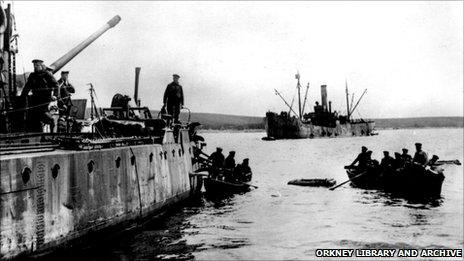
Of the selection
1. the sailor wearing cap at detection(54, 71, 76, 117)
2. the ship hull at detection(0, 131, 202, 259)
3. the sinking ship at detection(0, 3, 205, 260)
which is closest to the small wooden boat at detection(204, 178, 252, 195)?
the sinking ship at detection(0, 3, 205, 260)

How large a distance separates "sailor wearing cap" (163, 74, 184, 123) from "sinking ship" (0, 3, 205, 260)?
1.93 metres

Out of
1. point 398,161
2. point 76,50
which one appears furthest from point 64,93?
point 398,161

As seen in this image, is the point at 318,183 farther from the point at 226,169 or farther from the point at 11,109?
the point at 11,109

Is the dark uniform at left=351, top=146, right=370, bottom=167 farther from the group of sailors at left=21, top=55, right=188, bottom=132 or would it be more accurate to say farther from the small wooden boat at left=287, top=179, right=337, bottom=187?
the group of sailors at left=21, top=55, right=188, bottom=132

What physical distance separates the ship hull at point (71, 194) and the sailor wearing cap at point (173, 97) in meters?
4.99

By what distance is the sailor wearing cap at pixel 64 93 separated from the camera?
15.2 meters

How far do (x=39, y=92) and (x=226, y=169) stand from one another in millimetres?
10858

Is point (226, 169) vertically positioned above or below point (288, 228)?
above

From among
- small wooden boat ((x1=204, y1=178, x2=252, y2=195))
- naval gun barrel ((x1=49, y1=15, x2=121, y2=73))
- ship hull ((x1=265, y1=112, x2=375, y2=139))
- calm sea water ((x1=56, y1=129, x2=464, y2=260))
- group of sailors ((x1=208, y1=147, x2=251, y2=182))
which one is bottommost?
calm sea water ((x1=56, y1=129, x2=464, y2=260))

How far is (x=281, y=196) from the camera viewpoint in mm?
24359

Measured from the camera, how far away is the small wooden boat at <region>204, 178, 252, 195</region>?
2219 cm

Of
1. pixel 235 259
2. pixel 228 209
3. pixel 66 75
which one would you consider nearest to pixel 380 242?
pixel 235 259

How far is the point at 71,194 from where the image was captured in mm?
10570

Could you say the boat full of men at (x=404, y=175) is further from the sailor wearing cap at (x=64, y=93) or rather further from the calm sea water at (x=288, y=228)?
the sailor wearing cap at (x=64, y=93)
